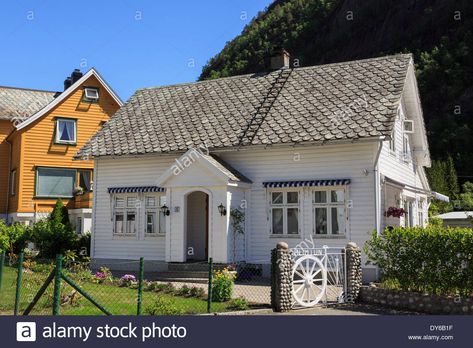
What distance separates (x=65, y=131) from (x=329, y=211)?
67.3 feet

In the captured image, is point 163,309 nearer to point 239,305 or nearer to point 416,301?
point 239,305

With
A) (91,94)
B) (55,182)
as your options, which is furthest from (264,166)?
(91,94)

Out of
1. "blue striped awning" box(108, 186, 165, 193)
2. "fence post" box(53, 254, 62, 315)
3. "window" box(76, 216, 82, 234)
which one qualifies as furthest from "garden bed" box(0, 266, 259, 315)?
"window" box(76, 216, 82, 234)

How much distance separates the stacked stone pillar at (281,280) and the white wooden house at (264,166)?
6.03 meters

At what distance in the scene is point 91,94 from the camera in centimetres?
3472

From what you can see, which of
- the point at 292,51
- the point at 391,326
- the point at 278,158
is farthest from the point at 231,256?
the point at 292,51

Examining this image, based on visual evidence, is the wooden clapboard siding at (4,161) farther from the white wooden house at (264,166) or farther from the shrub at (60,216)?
the white wooden house at (264,166)

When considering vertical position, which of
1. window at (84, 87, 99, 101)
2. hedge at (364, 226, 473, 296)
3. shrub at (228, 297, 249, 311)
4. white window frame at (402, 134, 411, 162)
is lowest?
shrub at (228, 297, 249, 311)

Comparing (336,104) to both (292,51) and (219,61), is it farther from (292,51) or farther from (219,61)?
(292,51)

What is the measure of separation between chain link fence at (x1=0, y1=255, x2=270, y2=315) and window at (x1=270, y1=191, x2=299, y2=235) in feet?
5.33

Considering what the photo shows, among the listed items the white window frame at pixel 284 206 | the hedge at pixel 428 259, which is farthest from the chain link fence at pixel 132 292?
the hedge at pixel 428 259

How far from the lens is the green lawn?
11.9 meters

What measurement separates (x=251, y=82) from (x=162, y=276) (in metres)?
9.58

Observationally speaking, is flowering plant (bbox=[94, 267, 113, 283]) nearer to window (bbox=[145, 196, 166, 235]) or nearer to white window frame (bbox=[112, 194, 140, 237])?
window (bbox=[145, 196, 166, 235])
